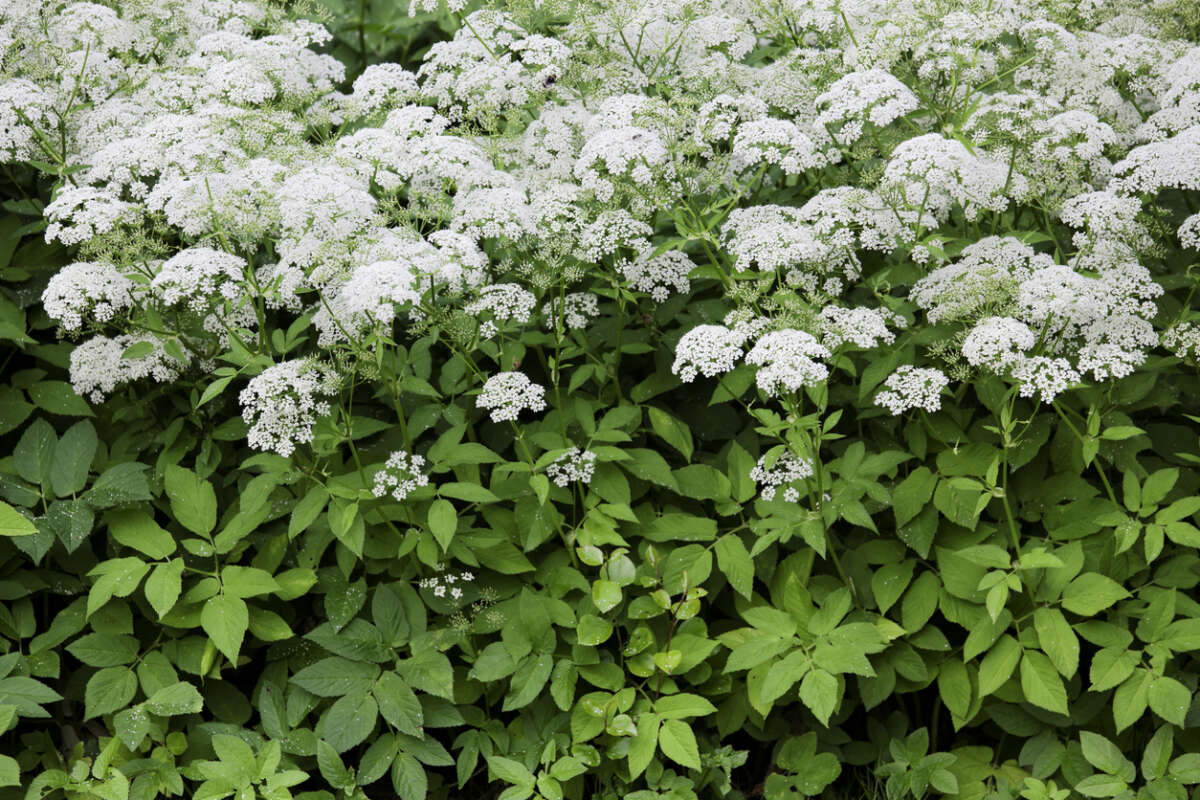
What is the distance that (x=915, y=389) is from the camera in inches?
139

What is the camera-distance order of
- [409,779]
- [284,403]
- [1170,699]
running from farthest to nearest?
[409,779], [284,403], [1170,699]

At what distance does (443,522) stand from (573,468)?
53 centimetres

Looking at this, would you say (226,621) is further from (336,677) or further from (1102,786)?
(1102,786)

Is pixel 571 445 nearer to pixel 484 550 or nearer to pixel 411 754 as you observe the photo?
pixel 484 550

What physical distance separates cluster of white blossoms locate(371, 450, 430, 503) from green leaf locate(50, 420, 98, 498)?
3.86 ft

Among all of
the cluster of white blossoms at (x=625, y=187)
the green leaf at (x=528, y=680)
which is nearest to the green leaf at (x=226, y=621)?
the cluster of white blossoms at (x=625, y=187)

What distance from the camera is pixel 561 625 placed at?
383cm

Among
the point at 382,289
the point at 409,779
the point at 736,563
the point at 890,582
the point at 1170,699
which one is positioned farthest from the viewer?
the point at 890,582

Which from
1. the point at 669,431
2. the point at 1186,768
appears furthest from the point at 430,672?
the point at 1186,768

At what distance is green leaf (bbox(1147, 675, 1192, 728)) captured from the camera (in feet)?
11.1

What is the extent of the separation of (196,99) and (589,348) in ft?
6.42

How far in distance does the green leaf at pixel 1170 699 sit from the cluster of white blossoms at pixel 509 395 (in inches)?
89.0

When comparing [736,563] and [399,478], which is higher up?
[399,478]

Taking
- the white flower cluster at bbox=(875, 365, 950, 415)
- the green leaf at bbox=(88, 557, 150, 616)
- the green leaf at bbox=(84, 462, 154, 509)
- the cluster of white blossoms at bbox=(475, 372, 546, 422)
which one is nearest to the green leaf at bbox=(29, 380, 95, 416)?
the green leaf at bbox=(84, 462, 154, 509)
